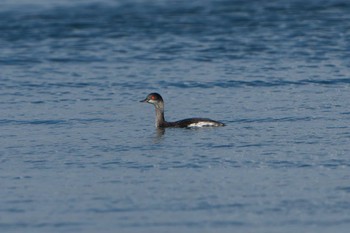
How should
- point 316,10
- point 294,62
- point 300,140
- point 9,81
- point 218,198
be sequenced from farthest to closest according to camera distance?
point 316,10
point 294,62
point 9,81
point 300,140
point 218,198

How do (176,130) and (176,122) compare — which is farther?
(176,122)

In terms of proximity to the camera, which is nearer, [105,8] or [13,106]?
[13,106]

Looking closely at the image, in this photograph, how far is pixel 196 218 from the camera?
504 inches

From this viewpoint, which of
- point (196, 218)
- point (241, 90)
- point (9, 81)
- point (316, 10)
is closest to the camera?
point (196, 218)

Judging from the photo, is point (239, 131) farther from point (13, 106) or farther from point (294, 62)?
point (294, 62)

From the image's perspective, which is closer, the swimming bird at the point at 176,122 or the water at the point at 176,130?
the water at the point at 176,130

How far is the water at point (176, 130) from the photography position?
13.2 meters

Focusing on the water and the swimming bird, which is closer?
the water

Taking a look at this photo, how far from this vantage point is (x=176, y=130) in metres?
18.8

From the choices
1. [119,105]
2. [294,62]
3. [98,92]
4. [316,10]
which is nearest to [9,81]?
[98,92]

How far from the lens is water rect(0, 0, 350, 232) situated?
1316 cm

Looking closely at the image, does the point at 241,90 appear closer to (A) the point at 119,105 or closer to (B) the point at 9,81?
(A) the point at 119,105

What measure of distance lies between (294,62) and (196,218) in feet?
47.8

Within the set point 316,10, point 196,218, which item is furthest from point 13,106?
point 316,10
